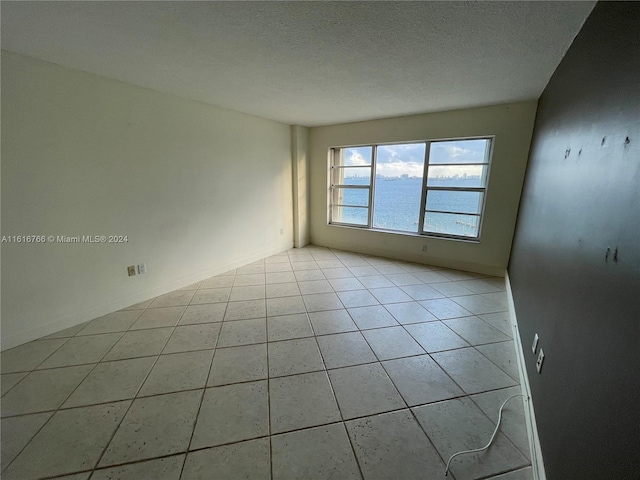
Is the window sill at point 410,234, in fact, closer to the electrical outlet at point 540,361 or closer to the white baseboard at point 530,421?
the white baseboard at point 530,421

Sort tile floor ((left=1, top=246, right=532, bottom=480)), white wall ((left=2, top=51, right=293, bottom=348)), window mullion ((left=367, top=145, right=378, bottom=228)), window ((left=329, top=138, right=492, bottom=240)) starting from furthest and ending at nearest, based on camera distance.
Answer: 1. window mullion ((left=367, top=145, right=378, bottom=228))
2. window ((left=329, top=138, right=492, bottom=240))
3. white wall ((left=2, top=51, right=293, bottom=348))
4. tile floor ((left=1, top=246, right=532, bottom=480))

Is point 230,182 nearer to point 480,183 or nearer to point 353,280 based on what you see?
point 353,280

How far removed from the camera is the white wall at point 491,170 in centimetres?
323

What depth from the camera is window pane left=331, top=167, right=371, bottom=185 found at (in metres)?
4.62

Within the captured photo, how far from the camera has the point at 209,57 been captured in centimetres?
197

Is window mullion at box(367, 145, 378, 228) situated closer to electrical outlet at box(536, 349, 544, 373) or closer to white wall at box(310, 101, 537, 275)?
white wall at box(310, 101, 537, 275)

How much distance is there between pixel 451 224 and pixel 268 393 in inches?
139

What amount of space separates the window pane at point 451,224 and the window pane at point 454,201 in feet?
0.31

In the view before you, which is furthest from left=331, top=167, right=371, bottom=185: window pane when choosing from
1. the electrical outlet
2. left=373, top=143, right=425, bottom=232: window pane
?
the electrical outlet

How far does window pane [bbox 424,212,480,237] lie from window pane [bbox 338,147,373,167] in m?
1.45

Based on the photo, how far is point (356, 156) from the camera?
468 centimetres

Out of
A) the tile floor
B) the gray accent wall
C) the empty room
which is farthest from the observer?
the tile floor

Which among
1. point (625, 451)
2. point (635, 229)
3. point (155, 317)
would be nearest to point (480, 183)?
point (635, 229)

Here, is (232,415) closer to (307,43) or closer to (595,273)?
(595,273)
